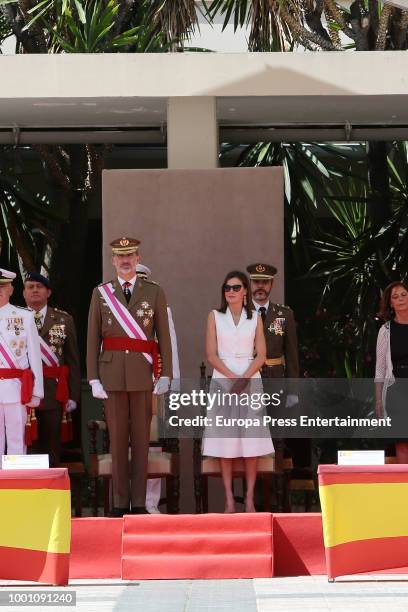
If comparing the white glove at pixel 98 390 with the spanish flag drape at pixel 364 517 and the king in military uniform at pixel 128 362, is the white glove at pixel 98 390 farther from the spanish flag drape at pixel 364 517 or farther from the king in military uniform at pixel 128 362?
the spanish flag drape at pixel 364 517

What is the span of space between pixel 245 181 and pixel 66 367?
5.59 ft

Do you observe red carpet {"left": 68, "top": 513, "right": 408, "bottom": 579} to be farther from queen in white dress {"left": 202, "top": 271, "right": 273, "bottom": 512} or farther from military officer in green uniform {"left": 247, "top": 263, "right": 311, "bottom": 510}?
military officer in green uniform {"left": 247, "top": 263, "right": 311, "bottom": 510}

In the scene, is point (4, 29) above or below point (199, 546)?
above

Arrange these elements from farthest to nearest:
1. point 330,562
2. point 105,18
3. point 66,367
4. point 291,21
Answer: point 291,21
point 105,18
point 66,367
point 330,562

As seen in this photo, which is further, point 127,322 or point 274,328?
point 274,328

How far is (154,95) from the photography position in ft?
30.8

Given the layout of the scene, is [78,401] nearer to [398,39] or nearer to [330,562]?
[330,562]

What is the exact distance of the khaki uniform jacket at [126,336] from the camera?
318 inches

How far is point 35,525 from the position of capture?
22.0 ft

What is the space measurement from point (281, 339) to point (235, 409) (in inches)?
33.5

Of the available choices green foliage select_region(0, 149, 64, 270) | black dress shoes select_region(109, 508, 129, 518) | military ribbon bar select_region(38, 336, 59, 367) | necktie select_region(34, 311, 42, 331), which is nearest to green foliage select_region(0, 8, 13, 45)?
green foliage select_region(0, 149, 64, 270)

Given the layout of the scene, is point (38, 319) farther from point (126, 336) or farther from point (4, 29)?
point (4, 29)

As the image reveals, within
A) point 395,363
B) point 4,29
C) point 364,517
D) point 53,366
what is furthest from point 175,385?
point 4,29

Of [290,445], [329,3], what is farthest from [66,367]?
[329,3]
